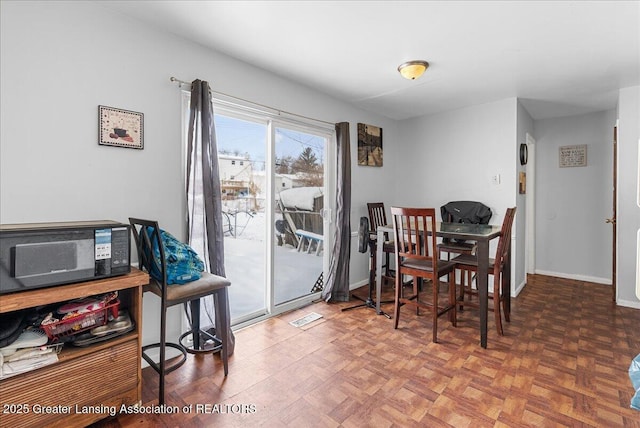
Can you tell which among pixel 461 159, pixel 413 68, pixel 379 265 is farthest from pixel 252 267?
pixel 461 159

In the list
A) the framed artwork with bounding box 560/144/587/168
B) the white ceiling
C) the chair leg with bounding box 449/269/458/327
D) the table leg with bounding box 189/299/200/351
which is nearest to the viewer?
the white ceiling

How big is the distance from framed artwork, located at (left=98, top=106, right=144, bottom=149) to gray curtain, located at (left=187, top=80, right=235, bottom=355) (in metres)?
0.32

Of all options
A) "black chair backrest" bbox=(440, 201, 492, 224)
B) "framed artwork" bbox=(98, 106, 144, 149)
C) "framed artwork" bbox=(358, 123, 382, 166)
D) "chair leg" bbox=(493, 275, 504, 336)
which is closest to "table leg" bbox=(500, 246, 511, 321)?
"chair leg" bbox=(493, 275, 504, 336)

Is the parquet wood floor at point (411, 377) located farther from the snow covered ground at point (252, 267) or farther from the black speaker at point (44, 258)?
the black speaker at point (44, 258)

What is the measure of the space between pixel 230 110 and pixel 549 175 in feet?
15.5

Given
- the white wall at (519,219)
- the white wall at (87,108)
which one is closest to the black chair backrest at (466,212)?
the white wall at (519,219)

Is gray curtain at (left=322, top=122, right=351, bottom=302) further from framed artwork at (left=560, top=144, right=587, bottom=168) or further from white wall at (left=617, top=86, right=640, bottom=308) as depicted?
framed artwork at (left=560, top=144, right=587, bottom=168)

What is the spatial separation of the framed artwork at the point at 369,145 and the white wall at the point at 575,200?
2563 millimetres

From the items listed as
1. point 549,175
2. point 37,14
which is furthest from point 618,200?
point 37,14

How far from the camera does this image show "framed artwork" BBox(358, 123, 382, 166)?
3.99m

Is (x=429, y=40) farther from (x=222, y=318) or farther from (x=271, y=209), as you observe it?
(x=222, y=318)

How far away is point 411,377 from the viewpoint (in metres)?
2.00

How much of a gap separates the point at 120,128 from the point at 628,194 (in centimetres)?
→ 489

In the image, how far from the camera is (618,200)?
3.34 meters
